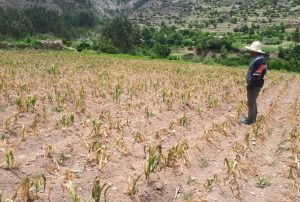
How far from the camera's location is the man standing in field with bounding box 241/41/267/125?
1283 centimetres

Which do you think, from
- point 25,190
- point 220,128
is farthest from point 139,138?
point 25,190

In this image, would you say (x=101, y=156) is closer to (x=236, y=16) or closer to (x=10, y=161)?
(x=10, y=161)

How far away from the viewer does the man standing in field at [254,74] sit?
12.8m

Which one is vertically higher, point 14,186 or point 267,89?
point 14,186

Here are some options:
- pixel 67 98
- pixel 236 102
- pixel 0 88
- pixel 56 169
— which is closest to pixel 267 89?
pixel 236 102

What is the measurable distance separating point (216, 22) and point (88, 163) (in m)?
159

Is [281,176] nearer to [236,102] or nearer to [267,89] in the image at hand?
[236,102]

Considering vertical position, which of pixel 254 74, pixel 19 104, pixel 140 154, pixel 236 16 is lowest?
pixel 236 16

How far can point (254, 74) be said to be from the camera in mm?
12836

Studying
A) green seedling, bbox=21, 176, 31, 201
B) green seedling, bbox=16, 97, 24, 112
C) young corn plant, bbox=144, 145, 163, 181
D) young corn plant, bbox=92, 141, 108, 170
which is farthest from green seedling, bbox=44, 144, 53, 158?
green seedling, bbox=16, 97, 24, 112

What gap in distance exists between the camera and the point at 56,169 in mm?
7750

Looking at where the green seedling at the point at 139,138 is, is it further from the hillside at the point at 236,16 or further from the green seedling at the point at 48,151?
the hillside at the point at 236,16

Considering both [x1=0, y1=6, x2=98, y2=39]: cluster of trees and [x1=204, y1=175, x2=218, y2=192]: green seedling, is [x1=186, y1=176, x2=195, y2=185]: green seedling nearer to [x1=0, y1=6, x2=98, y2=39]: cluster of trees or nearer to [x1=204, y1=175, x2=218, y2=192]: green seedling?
[x1=204, y1=175, x2=218, y2=192]: green seedling

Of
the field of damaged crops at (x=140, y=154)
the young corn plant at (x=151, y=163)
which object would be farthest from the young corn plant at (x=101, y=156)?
the young corn plant at (x=151, y=163)
